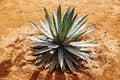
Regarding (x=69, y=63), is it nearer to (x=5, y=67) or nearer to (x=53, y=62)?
(x=53, y=62)

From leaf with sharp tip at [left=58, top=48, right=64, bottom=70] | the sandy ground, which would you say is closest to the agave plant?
leaf with sharp tip at [left=58, top=48, right=64, bottom=70]

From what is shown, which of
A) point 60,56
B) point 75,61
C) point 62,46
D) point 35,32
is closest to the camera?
point 60,56

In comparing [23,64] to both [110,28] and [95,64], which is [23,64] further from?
[110,28]

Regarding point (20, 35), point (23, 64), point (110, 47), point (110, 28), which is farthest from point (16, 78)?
point (110, 28)

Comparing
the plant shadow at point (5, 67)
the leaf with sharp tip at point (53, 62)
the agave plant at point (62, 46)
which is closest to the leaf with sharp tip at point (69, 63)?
the agave plant at point (62, 46)

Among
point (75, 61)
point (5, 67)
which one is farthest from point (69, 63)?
point (5, 67)

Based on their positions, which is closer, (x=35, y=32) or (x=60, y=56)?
(x=60, y=56)
